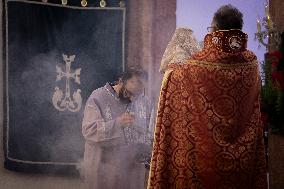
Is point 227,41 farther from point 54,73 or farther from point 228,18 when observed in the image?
point 54,73

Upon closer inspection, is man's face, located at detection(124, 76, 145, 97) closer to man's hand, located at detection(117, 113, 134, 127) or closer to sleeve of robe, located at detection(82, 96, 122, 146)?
man's hand, located at detection(117, 113, 134, 127)

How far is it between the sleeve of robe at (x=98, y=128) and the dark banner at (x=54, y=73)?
10 cm

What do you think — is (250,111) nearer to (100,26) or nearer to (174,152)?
(174,152)

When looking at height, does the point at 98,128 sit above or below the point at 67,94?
below

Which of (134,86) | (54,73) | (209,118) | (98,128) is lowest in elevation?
(98,128)

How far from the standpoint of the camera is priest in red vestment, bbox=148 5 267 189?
2650 millimetres

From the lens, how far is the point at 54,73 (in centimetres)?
392

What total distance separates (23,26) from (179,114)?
1853 mm

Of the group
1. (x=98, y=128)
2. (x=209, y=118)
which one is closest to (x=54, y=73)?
(x=98, y=128)

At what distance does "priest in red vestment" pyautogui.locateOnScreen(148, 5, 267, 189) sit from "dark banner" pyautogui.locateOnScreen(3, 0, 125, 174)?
1352 mm

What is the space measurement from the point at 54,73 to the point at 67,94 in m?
0.22

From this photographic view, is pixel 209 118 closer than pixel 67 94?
Yes

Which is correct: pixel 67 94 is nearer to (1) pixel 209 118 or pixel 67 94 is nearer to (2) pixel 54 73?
(2) pixel 54 73

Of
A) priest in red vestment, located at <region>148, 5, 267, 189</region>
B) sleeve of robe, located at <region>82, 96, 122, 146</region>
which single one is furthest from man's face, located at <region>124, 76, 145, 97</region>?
priest in red vestment, located at <region>148, 5, 267, 189</region>
